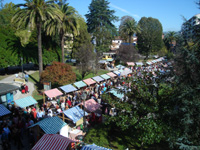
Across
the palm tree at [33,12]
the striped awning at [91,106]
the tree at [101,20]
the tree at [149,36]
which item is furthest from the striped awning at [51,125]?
the tree at [149,36]

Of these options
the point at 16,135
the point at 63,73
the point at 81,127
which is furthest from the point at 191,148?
the point at 63,73

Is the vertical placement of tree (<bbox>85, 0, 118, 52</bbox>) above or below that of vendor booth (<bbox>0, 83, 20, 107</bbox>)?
above

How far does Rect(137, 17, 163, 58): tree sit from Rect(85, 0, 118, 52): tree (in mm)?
12088

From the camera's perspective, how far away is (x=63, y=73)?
20797mm

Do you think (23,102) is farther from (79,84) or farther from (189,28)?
(189,28)

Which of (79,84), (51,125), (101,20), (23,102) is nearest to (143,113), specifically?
(51,125)

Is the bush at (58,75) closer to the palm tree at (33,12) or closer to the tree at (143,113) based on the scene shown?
the palm tree at (33,12)

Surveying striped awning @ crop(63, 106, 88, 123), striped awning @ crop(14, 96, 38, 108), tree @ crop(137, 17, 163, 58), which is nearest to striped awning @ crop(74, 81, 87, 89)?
striped awning @ crop(14, 96, 38, 108)

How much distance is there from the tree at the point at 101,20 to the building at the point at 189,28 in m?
40.9

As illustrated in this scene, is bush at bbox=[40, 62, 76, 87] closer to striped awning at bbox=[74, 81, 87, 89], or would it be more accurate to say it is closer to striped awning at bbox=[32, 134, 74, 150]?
striped awning at bbox=[74, 81, 87, 89]

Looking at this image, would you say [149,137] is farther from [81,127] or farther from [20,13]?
[20,13]

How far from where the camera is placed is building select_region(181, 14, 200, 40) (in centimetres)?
704

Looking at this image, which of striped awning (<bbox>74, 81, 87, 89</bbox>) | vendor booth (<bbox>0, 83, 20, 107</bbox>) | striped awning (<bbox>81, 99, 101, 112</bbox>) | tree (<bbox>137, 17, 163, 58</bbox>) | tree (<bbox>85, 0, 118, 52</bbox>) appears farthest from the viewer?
tree (<bbox>137, 17, 163, 58</bbox>)

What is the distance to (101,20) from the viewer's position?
51.9 m
